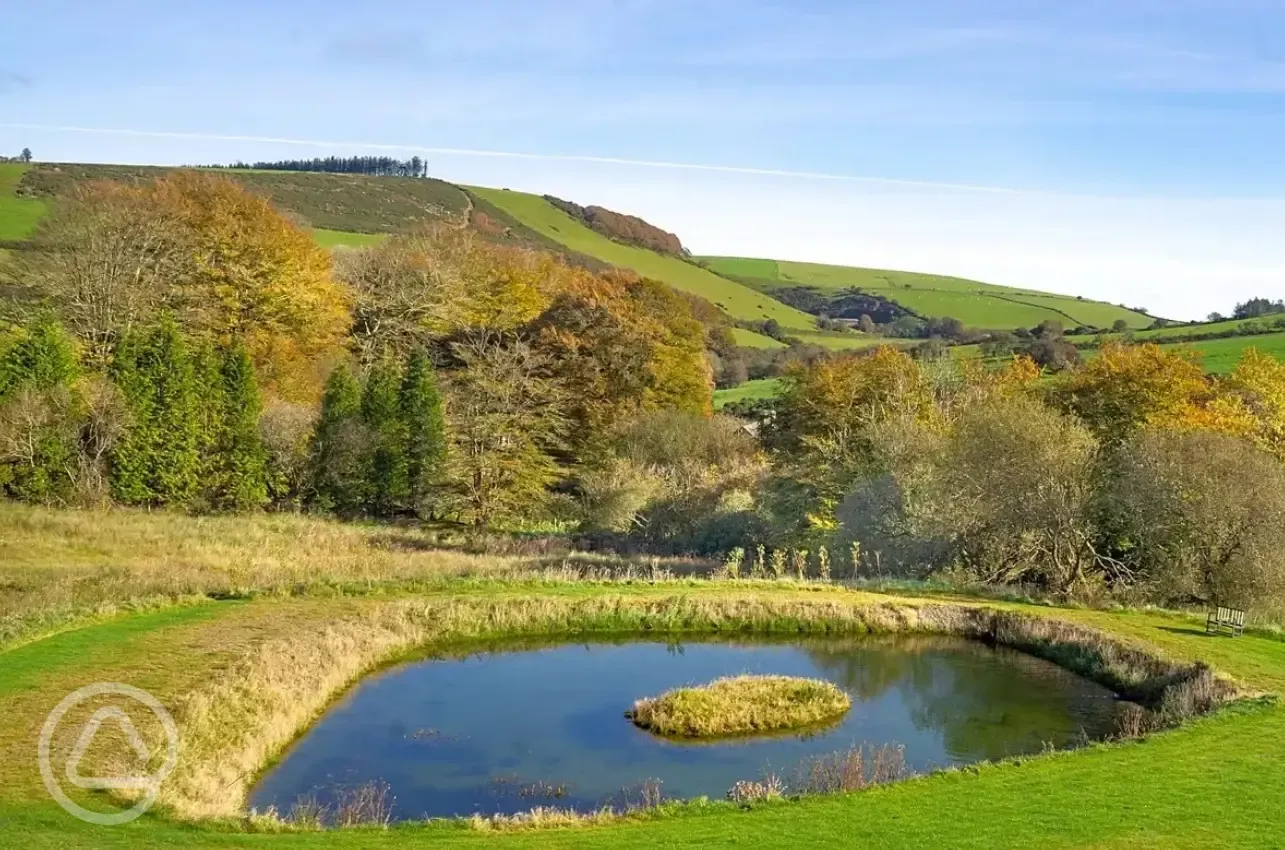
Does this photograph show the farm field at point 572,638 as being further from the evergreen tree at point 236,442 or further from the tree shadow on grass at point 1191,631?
the evergreen tree at point 236,442

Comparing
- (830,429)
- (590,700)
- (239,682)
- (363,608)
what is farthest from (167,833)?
(830,429)

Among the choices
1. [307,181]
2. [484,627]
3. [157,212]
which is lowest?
[484,627]

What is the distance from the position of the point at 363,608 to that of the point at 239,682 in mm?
7197

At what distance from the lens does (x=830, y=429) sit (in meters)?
47.6

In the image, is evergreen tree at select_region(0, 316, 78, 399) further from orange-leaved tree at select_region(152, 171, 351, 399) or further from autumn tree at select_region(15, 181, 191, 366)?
orange-leaved tree at select_region(152, 171, 351, 399)

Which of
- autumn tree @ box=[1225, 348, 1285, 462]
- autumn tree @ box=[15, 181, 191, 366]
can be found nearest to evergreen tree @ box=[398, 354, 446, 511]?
autumn tree @ box=[15, 181, 191, 366]

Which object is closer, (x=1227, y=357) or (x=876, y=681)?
(x=876, y=681)

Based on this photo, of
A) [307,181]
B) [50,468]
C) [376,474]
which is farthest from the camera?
[307,181]

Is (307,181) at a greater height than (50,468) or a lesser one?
greater

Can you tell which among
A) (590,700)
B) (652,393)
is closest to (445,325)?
(652,393)

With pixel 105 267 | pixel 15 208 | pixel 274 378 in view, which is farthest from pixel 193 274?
pixel 15 208

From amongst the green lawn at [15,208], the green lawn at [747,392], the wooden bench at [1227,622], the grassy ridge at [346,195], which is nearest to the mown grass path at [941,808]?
the wooden bench at [1227,622]

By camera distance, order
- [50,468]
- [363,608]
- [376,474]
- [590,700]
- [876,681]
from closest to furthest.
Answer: [590,700], [876,681], [363,608], [50,468], [376,474]

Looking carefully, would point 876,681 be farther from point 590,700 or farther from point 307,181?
point 307,181
